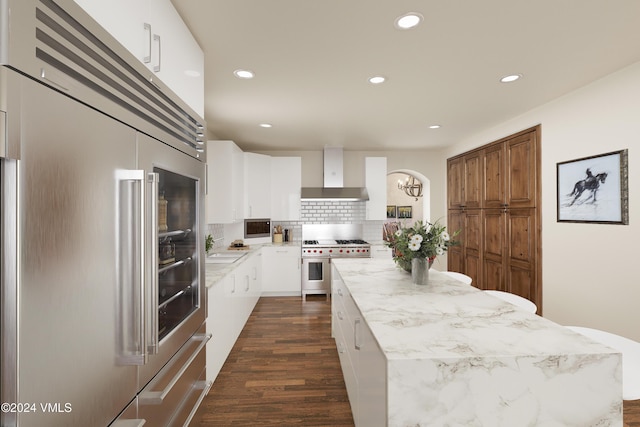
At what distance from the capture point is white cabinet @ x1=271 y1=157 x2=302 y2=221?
17.9 feet

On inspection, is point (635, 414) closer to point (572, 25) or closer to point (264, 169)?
point (572, 25)

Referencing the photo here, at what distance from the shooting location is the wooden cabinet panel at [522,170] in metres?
3.54

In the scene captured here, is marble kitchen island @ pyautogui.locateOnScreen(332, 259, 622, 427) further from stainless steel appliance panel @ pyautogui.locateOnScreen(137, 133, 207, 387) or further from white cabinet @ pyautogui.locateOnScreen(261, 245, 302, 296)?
white cabinet @ pyautogui.locateOnScreen(261, 245, 302, 296)

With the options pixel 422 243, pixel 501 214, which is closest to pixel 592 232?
pixel 501 214

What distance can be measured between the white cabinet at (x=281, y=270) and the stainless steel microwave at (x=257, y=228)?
0.41 meters

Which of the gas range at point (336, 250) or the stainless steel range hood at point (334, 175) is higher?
the stainless steel range hood at point (334, 175)

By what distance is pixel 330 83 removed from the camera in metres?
2.76

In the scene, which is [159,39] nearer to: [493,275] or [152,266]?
[152,266]

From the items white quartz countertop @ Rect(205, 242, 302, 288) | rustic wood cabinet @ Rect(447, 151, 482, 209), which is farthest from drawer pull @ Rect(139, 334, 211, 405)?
rustic wood cabinet @ Rect(447, 151, 482, 209)

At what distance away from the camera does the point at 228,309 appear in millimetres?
2891

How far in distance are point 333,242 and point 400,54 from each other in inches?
145

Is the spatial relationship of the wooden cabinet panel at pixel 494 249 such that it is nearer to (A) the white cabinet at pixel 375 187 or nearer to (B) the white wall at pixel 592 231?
(B) the white wall at pixel 592 231

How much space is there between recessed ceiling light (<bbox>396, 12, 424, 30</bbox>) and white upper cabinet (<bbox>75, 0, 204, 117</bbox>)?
124 cm

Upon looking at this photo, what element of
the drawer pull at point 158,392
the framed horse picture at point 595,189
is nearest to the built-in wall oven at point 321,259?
the framed horse picture at point 595,189
